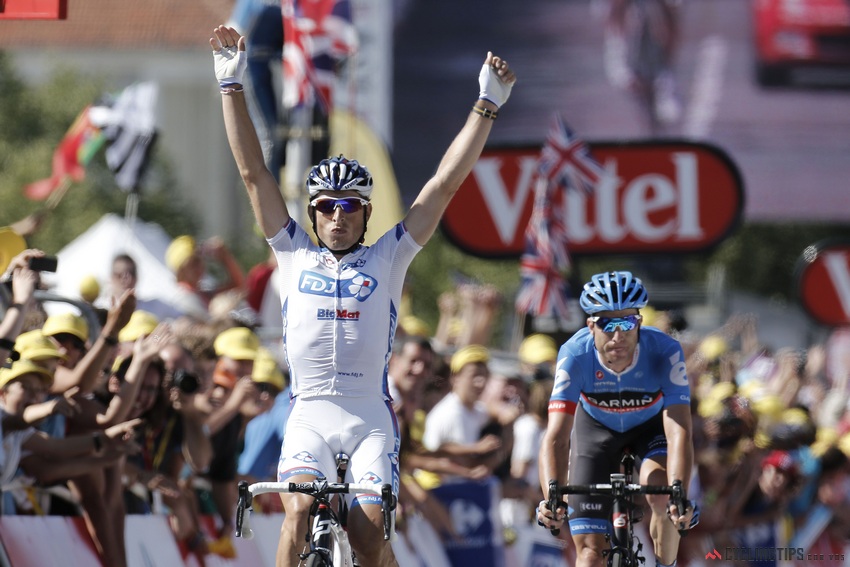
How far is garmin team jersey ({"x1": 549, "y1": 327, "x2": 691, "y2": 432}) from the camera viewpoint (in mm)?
9312

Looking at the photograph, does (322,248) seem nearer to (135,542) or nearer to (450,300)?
(135,542)

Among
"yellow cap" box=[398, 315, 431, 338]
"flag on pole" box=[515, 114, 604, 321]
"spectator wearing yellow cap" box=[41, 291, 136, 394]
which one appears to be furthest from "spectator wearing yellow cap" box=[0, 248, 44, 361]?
"flag on pole" box=[515, 114, 604, 321]

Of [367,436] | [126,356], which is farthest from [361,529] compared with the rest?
[126,356]

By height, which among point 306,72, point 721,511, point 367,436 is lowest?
point 721,511

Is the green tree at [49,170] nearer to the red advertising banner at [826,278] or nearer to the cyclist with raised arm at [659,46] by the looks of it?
Result: the cyclist with raised arm at [659,46]

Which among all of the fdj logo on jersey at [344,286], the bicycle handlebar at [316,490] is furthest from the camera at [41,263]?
the bicycle handlebar at [316,490]

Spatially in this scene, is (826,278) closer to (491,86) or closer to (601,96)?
(601,96)

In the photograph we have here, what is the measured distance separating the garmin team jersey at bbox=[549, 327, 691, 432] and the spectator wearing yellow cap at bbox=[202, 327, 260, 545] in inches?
94.8

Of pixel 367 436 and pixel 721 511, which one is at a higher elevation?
pixel 367 436

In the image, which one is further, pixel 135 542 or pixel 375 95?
pixel 375 95

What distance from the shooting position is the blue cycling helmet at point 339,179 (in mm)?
8094

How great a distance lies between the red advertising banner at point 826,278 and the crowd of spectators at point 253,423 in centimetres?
514

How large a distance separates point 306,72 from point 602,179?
8.01 m

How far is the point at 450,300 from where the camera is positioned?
57.3ft
